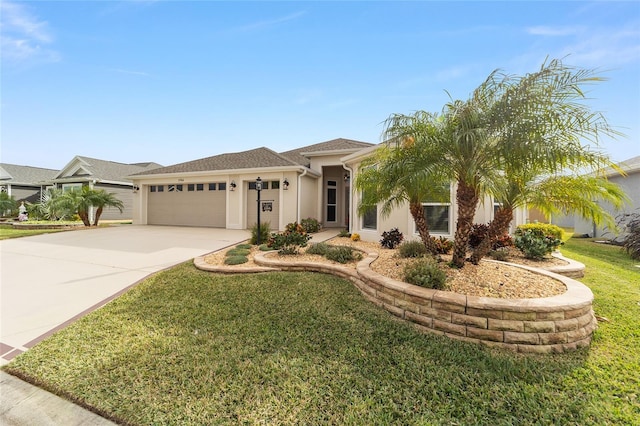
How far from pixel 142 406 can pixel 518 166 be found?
5352 millimetres

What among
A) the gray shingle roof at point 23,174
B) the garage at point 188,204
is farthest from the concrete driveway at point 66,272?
the gray shingle roof at point 23,174

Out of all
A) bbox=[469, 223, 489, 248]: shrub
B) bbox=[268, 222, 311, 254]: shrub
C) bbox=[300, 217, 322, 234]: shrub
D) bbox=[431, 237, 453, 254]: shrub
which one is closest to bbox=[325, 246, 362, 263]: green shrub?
bbox=[268, 222, 311, 254]: shrub

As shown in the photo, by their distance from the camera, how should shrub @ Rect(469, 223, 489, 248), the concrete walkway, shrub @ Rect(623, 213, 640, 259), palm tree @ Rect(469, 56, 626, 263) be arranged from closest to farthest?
the concrete walkway → palm tree @ Rect(469, 56, 626, 263) → shrub @ Rect(469, 223, 489, 248) → shrub @ Rect(623, 213, 640, 259)

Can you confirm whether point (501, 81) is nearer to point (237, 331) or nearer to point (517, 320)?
point (517, 320)

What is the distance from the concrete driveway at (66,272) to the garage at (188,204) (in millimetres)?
3942

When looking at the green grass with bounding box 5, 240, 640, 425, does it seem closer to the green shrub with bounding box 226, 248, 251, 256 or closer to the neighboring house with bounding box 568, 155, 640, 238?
the green shrub with bounding box 226, 248, 251, 256

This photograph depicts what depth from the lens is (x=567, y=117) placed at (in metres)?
Answer: 3.67

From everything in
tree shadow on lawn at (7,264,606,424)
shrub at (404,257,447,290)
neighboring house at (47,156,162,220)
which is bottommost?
tree shadow on lawn at (7,264,606,424)

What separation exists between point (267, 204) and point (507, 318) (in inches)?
472

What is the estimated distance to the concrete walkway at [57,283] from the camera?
246 centimetres

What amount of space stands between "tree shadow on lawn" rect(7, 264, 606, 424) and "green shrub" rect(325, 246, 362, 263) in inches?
82.0

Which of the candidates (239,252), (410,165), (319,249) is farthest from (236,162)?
(410,165)

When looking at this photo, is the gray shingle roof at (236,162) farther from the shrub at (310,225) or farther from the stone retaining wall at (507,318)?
the stone retaining wall at (507,318)

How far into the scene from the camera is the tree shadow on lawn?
2.27 meters
